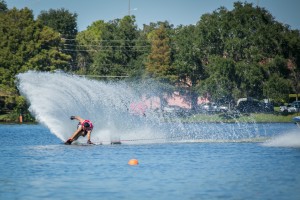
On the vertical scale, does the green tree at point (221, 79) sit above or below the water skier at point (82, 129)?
above

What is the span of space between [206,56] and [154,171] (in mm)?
66297

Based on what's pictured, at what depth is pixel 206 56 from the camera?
9281 centimetres

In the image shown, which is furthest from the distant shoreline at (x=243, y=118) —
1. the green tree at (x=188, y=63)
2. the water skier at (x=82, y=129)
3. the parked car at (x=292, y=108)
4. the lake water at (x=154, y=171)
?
the water skier at (x=82, y=129)

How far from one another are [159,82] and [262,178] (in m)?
65.6

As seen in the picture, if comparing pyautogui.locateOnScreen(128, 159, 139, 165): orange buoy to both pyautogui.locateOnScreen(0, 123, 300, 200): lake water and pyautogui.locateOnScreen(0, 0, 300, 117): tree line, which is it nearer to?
pyautogui.locateOnScreen(0, 123, 300, 200): lake water

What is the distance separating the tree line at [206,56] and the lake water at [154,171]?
45.8 metres

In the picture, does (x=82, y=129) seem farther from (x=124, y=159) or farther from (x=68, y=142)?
(x=124, y=159)

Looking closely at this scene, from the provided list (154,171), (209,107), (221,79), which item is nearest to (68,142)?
(154,171)

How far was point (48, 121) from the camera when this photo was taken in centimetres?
3881

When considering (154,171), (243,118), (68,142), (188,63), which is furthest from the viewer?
(188,63)

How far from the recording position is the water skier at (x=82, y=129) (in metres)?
35.9

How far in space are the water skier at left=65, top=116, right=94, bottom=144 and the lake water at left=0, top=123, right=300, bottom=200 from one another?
577mm

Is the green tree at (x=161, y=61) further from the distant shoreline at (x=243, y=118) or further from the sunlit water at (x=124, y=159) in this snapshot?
the sunlit water at (x=124, y=159)

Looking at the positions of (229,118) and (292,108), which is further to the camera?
(292,108)
